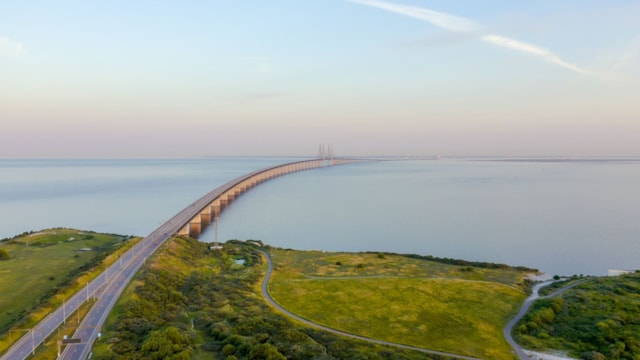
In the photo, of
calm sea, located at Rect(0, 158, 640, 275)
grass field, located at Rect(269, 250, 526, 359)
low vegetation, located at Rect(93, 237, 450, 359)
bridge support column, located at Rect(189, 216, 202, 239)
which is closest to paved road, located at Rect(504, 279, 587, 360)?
grass field, located at Rect(269, 250, 526, 359)

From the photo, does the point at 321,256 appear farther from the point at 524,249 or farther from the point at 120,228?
the point at 120,228

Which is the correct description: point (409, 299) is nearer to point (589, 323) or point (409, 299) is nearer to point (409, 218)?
point (589, 323)

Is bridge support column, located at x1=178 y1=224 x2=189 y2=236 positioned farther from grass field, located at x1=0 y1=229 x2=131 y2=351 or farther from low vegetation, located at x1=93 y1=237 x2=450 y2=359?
low vegetation, located at x1=93 y1=237 x2=450 y2=359

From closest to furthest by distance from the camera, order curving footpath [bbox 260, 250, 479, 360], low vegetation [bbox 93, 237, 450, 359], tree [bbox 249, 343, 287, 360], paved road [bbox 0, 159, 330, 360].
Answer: tree [bbox 249, 343, 287, 360]
low vegetation [bbox 93, 237, 450, 359]
paved road [bbox 0, 159, 330, 360]
curving footpath [bbox 260, 250, 479, 360]

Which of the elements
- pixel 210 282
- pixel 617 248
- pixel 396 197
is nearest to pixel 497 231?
pixel 617 248

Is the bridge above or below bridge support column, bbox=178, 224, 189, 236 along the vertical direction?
above

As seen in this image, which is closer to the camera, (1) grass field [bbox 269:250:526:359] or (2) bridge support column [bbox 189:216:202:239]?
(1) grass field [bbox 269:250:526:359]

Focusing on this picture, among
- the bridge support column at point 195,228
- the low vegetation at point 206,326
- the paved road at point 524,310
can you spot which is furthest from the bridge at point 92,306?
the paved road at point 524,310

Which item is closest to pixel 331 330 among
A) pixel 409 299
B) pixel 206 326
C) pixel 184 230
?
pixel 206 326
